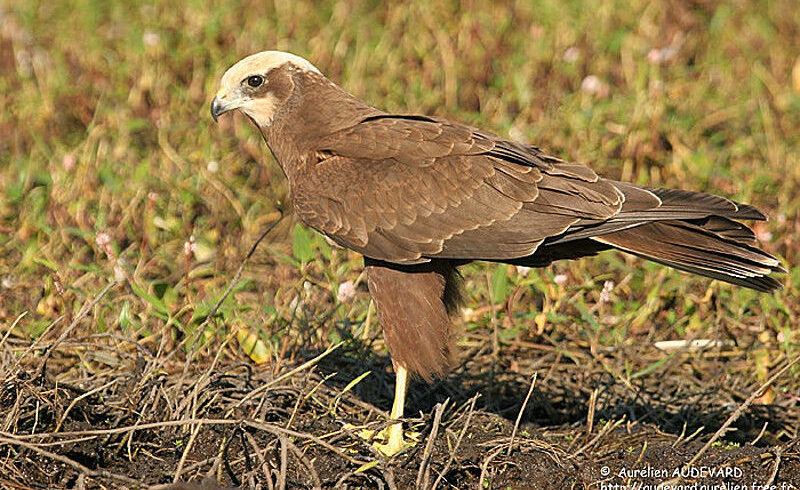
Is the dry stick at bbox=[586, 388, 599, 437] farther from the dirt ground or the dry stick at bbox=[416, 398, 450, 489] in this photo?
the dry stick at bbox=[416, 398, 450, 489]

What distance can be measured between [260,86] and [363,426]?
1.61 metres

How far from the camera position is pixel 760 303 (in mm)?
5238

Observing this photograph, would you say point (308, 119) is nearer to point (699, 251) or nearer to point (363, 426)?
point (363, 426)

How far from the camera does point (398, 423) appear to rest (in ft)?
13.0

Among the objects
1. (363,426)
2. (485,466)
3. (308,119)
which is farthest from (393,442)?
(308,119)

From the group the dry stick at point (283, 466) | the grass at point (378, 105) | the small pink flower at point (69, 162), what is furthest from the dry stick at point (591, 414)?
the small pink flower at point (69, 162)

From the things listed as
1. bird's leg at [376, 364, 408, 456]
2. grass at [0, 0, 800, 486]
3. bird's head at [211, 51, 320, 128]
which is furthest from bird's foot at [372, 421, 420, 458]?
bird's head at [211, 51, 320, 128]

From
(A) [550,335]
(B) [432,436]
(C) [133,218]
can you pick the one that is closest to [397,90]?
(C) [133,218]

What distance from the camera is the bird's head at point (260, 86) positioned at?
455cm

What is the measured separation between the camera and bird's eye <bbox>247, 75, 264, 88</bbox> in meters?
4.57

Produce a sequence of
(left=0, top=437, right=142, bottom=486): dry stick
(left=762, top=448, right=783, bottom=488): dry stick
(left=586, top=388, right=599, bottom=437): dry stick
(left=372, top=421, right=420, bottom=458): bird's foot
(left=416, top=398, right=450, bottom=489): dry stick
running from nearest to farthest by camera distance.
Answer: (left=0, top=437, right=142, bottom=486): dry stick
(left=416, top=398, right=450, bottom=489): dry stick
(left=762, top=448, right=783, bottom=488): dry stick
(left=372, top=421, right=420, bottom=458): bird's foot
(left=586, top=388, right=599, bottom=437): dry stick

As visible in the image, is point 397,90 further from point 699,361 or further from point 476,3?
point 699,361

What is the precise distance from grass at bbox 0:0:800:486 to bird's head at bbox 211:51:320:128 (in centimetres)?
59

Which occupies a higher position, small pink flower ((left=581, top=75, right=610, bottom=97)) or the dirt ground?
small pink flower ((left=581, top=75, right=610, bottom=97))
